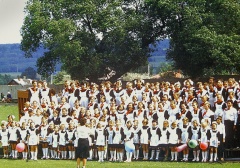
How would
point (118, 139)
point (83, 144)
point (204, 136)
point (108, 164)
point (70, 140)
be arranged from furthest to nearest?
point (70, 140) < point (118, 139) < point (204, 136) < point (108, 164) < point (83, 144)

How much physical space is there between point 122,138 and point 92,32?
22113mm

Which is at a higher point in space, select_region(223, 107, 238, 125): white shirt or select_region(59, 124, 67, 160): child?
select_region(223, 107, 238, 125): white shirt

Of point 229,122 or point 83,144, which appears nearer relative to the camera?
point 83,144

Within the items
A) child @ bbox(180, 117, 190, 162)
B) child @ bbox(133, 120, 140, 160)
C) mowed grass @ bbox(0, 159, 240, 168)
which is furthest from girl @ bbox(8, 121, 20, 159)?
child @ bbox(180, 117, 190, 162)

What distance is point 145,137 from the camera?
818 inches

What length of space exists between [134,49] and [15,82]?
51900 millimetres

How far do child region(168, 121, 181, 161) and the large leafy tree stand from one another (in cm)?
1943

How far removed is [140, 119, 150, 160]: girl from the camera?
68.1 ft

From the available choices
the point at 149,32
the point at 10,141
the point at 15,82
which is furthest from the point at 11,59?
the point at 10,141

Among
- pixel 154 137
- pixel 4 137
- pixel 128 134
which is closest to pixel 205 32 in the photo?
pixel 154 137

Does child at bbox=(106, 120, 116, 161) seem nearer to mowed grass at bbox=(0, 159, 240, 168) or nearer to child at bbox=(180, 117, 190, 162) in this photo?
mowed grass at bbox=(0, 159, 240, 168)

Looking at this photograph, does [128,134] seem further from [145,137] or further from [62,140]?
[62,140]

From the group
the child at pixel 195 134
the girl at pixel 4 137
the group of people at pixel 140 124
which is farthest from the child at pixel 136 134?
the girl at pixel 4 137

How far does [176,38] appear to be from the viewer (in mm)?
40938
